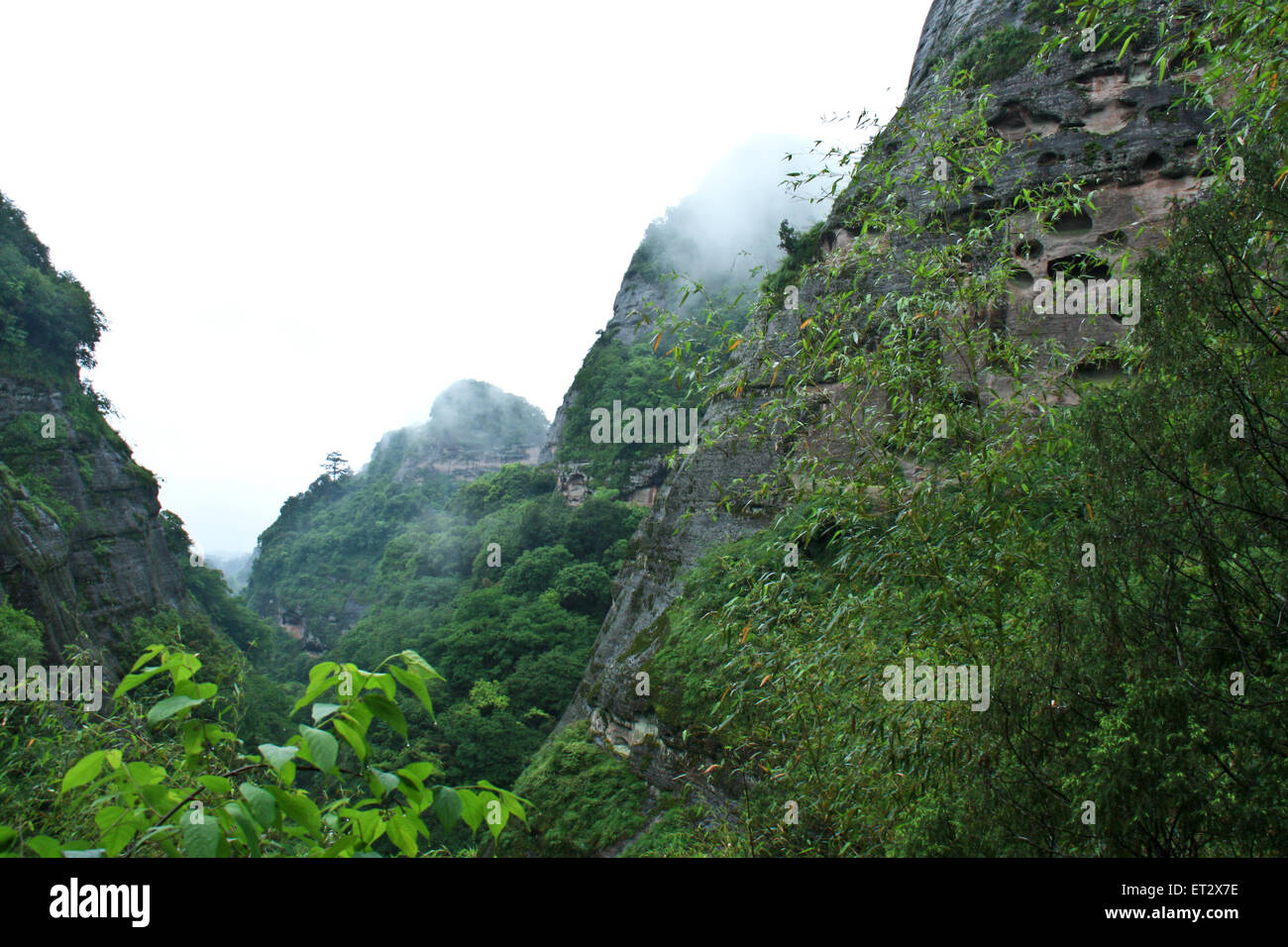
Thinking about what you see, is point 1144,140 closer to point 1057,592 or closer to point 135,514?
point 1057,592

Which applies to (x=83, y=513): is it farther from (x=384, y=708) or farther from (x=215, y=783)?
(x=384, y=708)

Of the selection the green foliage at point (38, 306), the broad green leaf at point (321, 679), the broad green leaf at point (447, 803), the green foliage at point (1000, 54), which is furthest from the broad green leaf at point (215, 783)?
the green foliage at point (38, 306)

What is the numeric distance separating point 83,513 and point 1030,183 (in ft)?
104

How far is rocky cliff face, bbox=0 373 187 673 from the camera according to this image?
17.3 metres

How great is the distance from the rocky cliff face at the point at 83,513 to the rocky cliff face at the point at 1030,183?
14370mm

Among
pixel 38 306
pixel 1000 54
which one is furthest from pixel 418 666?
pixel 38 306

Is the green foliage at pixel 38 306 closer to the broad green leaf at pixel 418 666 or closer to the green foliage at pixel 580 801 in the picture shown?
the green foliage at pixel 580 801

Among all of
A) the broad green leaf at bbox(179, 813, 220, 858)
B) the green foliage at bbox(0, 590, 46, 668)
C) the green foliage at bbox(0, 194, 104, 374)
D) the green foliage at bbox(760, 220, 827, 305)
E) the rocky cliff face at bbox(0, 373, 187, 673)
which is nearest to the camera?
the broad green leaf at bbox(179, 813, 220, 858)

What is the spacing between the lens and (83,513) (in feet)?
80.9

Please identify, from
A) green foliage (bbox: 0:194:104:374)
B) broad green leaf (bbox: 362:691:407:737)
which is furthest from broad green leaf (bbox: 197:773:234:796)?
green foliage (bbox: 0:194:104:374)

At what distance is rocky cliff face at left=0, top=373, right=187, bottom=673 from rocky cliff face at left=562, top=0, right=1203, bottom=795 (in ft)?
47.1

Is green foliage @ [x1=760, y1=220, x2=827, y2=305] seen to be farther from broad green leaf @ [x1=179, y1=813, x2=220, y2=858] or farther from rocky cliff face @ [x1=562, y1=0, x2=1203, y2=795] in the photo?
broad green leaf @ [x1=179, y1=813, x2=220, y2=858]

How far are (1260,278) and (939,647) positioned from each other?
2139 millimetres

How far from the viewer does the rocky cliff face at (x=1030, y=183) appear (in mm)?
10781
